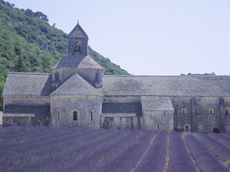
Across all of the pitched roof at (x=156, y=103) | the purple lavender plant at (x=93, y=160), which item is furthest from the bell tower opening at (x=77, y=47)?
the purple lavender plant at (x=93, y=160)

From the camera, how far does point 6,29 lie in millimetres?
91375

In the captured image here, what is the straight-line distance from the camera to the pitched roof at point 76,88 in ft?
117

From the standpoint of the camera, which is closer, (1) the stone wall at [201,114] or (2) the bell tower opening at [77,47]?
(1) the stone wall at [201,114]

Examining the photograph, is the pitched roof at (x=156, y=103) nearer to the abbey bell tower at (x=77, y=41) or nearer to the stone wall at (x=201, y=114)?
the stone wall at (x=201, y=114)

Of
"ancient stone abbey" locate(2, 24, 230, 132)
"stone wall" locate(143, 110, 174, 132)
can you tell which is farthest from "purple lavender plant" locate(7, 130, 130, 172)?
"stone wall" locate(143, 110, 174, 132)

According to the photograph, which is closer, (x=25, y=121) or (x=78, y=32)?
(x=25, y=121)

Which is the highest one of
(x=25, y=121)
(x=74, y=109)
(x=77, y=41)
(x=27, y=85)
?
(x=77, y=41)

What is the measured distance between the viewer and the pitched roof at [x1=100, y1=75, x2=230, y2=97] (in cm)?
4194

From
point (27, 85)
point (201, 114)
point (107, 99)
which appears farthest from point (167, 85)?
point (27, 85)

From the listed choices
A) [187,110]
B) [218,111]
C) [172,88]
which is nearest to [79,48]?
[172,88]

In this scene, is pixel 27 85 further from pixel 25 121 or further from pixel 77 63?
pixel 77 63

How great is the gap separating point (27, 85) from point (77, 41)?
997 cm

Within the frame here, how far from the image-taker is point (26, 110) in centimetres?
3859

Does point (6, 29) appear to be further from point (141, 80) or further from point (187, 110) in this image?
point (187, 110)
